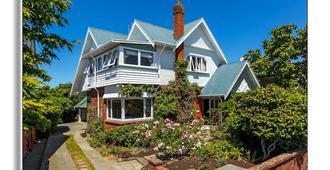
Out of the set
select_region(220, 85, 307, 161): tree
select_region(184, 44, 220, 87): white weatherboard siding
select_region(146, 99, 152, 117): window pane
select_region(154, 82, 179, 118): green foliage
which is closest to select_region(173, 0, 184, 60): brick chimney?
select_region(184, 44, 220, 87): white weatherboard siding

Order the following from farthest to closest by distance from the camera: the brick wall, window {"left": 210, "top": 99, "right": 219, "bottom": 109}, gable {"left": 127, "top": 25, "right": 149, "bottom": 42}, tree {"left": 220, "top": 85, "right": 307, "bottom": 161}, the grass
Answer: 1. window {"left": 210, "top": 99, "right": 219, "bottom": 109}
2. gable {"left": 127, "top": 25, "right": 149, "bottom": 42}
3. the grass
4. tree {"left": 220, "top": 85, "right": 307, "bottom": 161}
5. the brick wall

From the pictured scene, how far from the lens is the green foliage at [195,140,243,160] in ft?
18.0

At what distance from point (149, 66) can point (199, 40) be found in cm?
406

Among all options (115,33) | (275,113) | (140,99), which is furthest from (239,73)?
(115,33)

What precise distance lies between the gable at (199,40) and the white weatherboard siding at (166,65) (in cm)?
134

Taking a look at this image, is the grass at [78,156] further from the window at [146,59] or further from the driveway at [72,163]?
the window at [146,59]

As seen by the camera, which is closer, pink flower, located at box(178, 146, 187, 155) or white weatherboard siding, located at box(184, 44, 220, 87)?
pink flower, located at box(178, 146, 187, 155)

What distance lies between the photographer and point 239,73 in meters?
10.9

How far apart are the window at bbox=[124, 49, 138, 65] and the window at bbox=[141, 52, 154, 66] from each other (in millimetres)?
350

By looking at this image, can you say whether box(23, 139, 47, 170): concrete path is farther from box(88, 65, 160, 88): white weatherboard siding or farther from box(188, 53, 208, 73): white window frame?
box(188, 53, 208, 73): white window frame

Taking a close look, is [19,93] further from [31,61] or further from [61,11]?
[61,11]

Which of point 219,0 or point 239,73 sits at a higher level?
point 219,0

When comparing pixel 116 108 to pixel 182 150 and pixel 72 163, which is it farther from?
pixel 182 150

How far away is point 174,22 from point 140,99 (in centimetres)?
477
